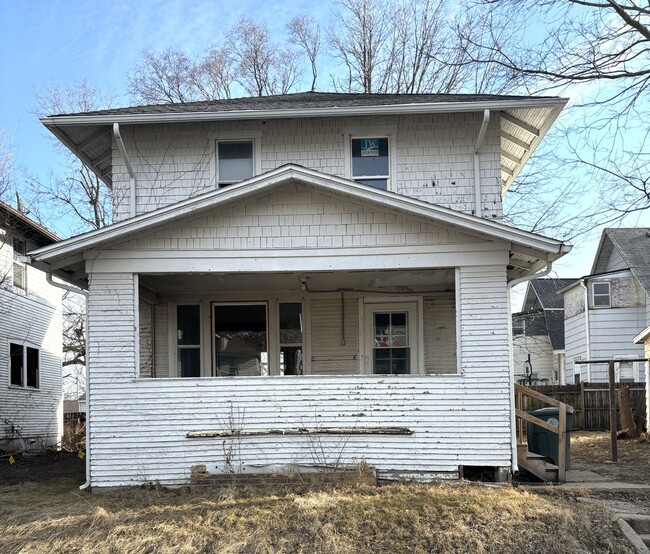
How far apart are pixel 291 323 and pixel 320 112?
3824mm

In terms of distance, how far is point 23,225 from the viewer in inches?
711

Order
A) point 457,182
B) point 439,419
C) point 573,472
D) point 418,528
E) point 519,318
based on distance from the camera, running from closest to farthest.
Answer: point 418,528 < point 439,419 < point 573,472 < point 457,182 < point 519,318

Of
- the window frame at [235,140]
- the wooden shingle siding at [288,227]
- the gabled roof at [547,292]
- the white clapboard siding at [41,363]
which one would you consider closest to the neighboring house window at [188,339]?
the window frame at [235,140]

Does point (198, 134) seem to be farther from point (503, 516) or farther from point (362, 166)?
point (503, 516)

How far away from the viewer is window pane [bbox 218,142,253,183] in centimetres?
1211

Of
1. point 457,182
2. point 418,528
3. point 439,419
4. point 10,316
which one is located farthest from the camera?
point 10,316

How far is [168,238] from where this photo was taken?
31.4 ft

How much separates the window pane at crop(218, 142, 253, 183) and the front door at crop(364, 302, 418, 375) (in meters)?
3.30

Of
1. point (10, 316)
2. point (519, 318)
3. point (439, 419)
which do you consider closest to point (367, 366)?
point (439, 419)

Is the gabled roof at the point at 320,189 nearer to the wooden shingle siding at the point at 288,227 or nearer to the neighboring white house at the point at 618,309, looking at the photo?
the wooden shingle siding at the point at 288,227

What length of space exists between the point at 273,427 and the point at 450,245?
11.5 feet

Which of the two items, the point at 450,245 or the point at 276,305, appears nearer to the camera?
the point at 450,245

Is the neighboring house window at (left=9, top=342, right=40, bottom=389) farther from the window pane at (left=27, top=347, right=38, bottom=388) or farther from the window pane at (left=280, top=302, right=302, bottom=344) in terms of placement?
the window pane at (left=280, top=302, right=302, bottom=344)

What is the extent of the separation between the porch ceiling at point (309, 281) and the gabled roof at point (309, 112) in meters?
2.81
